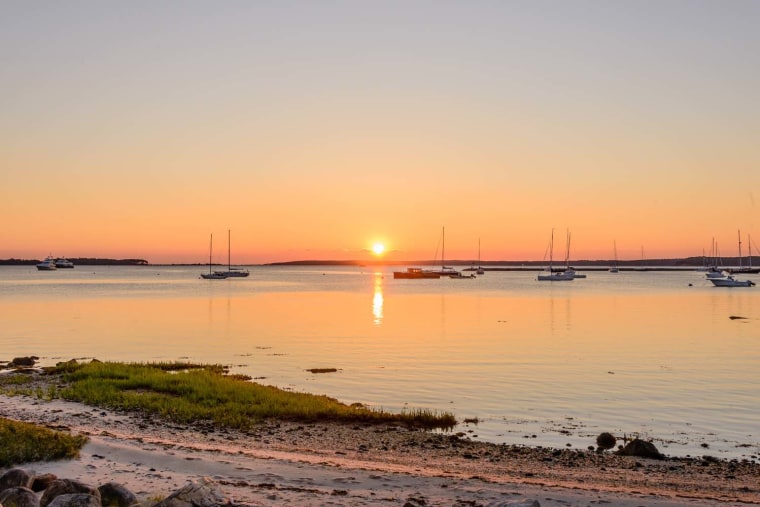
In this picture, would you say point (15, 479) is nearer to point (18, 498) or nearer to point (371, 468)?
point (18, 498)

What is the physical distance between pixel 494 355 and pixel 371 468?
95.4 feet

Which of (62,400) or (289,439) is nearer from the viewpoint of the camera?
(289,439)

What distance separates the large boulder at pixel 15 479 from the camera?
44.1ft

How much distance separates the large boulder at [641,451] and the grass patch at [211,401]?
596cm

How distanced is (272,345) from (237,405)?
89.2ft

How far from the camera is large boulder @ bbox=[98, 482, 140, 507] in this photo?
42.5 feet

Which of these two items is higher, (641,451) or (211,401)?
(211,401)

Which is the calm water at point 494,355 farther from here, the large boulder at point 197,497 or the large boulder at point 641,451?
the large boulder at point 197,497

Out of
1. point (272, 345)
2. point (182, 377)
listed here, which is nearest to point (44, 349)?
point (272, 345)

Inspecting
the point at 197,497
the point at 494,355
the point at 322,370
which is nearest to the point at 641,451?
the point at 197,497

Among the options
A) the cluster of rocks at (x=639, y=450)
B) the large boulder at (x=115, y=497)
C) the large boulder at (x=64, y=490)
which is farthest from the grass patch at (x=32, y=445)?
the cluster of rocks at (x=639, y=450)

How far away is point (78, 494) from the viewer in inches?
478

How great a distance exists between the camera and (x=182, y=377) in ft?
97.0

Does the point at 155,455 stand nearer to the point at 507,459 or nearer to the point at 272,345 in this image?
the point at 507,459
